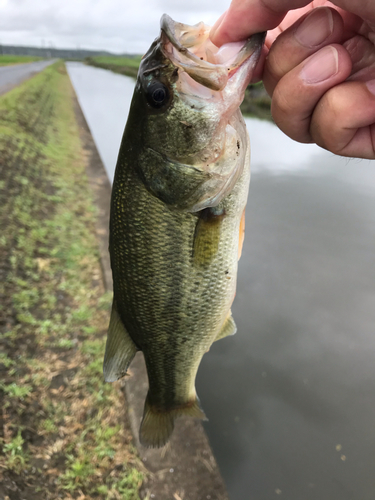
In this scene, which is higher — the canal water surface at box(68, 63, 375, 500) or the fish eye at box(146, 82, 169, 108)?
the fish eye at box(146, 82, 169, 108)

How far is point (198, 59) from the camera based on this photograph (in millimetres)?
1168

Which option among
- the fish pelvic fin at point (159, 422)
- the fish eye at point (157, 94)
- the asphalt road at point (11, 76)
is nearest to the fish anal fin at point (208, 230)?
the fish eye at point (157, 94)

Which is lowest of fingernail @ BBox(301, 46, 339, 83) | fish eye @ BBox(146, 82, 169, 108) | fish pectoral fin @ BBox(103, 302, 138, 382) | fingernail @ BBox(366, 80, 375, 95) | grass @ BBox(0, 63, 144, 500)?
grass @ BBox(0, 63, 144, 500)

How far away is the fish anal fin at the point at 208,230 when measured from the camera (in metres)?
1.43

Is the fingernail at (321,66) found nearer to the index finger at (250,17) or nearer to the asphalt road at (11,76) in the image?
the index finger at (250,17)

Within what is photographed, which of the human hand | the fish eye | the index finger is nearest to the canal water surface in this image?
the human hand

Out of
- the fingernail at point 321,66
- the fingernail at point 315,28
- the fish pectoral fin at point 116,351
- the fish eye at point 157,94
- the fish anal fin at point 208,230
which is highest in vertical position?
the fingernail at point 315,28

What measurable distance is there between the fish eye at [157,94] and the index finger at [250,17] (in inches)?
11.2

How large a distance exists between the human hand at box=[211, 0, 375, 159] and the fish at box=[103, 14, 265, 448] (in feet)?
0.30

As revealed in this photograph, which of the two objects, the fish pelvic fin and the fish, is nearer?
the fish

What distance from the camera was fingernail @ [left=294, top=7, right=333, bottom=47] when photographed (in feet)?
4.00

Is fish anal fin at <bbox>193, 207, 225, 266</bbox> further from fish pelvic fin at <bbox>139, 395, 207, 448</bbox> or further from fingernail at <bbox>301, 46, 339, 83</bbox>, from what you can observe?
fish pelvic fin at <bbox>139, 395, 207, 448</bbox>

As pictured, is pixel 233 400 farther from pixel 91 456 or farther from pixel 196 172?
pixel 196 172

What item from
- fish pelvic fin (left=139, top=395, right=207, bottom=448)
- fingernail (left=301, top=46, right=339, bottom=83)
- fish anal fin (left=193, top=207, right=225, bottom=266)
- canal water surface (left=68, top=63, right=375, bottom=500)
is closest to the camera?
fingernail (left=301, top=46, right=339, bottom=83)
